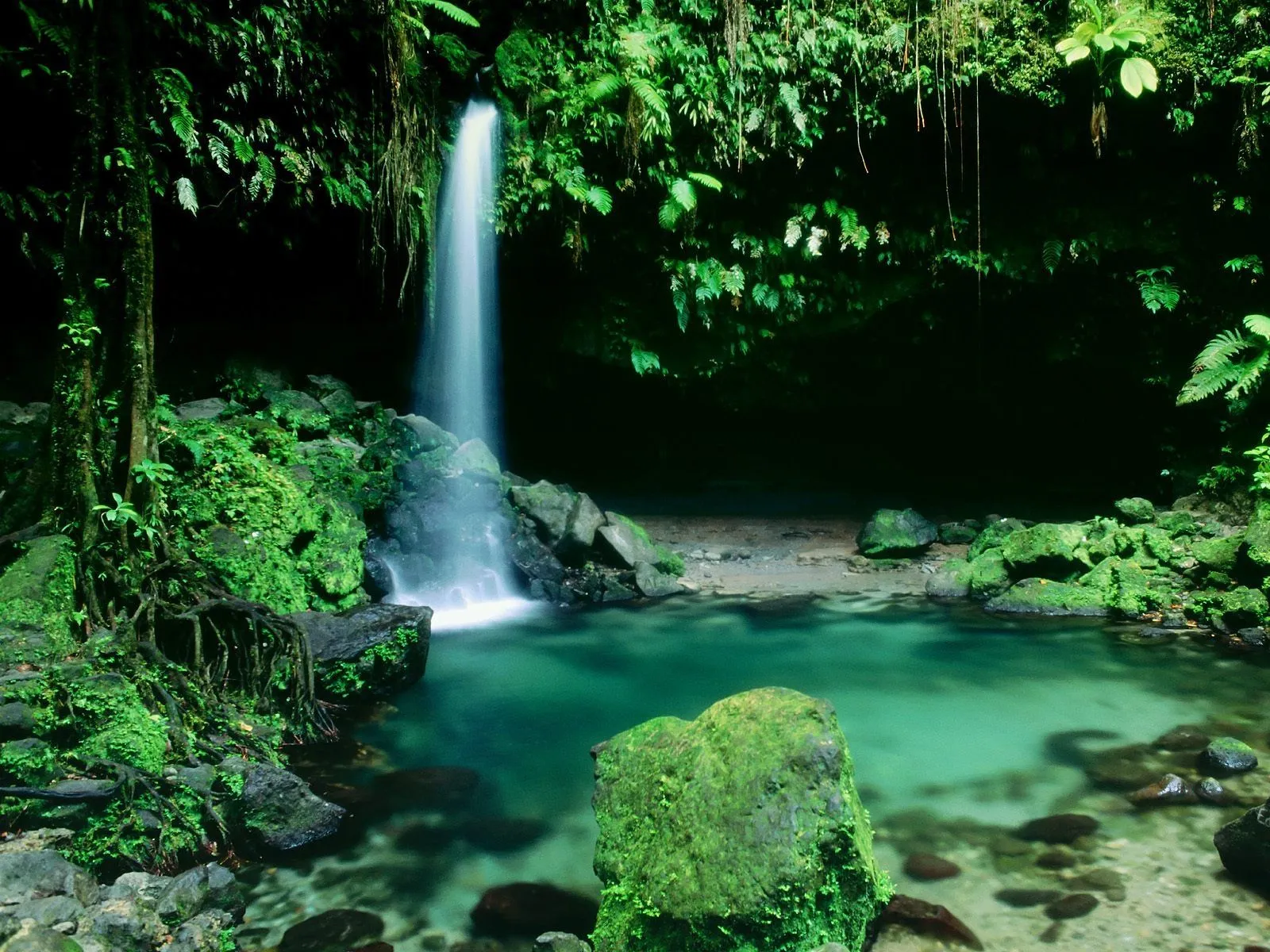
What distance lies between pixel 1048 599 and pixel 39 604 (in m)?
9.51

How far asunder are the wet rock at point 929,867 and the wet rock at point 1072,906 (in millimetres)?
492

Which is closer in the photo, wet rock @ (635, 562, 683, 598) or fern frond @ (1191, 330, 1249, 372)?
fern frond @ (1191, 330, 1249, 372)

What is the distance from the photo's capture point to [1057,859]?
4434 mm

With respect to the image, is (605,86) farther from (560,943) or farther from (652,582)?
(560,943)

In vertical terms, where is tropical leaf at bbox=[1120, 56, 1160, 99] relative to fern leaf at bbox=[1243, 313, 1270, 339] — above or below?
above

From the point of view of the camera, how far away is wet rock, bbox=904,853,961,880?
434 centimetres

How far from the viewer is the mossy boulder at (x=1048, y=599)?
942cm

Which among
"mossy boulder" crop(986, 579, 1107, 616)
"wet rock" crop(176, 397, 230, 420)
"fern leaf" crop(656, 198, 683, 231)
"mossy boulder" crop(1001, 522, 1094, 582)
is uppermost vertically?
"fern leaf" crop(656, 198, 683, 231)

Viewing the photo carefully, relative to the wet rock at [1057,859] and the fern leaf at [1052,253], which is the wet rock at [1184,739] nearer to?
the wet rock at [1057,859]

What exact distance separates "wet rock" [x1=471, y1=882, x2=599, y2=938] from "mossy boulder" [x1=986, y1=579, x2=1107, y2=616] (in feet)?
23.3

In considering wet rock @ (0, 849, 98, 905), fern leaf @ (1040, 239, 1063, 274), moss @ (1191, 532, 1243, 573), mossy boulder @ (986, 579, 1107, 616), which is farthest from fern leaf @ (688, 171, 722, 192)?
wet rock @ (0, 849, 98, 905)

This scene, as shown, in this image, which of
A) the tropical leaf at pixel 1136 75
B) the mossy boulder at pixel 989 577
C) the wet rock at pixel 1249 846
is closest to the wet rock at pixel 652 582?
the mossy boulder at pixel 989 577

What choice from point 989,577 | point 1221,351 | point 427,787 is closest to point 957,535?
point 989,577

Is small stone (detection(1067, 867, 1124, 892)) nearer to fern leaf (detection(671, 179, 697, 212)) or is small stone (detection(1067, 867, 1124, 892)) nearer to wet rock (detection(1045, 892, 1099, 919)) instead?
wet rock (detection(1045, 892, 1099, 919))
